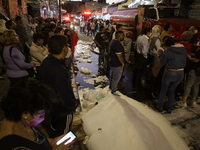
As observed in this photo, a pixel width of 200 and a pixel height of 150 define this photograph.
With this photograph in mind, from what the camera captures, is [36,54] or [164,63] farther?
[36,54]

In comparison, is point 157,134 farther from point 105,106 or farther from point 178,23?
point 178,23

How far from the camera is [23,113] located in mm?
1135

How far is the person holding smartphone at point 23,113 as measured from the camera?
3.50ft

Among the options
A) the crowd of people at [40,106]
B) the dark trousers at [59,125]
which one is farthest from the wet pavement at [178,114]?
the crowd of people at [40,106]

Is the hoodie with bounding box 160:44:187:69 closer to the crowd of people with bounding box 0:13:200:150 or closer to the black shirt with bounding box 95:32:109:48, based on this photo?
the crowd of people with bounding box 0:13:200:150

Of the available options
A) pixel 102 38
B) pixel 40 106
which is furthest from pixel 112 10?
pixel 40 106

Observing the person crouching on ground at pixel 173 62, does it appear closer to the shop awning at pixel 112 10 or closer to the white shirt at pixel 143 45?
the white shirt at pixel 143 45

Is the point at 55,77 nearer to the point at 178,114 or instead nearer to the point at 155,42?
the point at 178,114

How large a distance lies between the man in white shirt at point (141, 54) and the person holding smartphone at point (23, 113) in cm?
405

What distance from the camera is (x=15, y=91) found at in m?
1.13

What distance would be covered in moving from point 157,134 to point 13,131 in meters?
2.59

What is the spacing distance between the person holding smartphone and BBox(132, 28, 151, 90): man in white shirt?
4.05 m

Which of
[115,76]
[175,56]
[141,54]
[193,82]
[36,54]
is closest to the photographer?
[175,56]

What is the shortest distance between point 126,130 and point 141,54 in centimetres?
286
